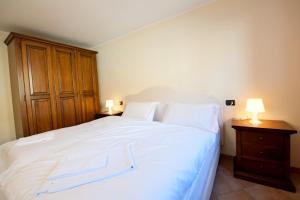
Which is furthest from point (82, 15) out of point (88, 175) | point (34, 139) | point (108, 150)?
point (88, 175)

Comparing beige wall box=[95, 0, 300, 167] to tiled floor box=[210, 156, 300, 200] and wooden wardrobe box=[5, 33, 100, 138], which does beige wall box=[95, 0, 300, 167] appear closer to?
tiled floor box=[210, 156, 300, 200]

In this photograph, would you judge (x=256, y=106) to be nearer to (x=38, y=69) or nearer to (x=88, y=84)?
(x=88, y=84)

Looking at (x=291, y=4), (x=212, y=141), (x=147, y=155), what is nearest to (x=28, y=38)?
(x=147, y=155)

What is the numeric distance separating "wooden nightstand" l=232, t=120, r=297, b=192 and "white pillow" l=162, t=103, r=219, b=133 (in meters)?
0.29

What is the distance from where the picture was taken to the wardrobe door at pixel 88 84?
3.42 meters

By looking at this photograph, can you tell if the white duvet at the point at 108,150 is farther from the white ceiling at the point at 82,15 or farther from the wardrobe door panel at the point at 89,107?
the white ceiling at the point at 82,15

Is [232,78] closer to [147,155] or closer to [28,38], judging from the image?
[147,155]

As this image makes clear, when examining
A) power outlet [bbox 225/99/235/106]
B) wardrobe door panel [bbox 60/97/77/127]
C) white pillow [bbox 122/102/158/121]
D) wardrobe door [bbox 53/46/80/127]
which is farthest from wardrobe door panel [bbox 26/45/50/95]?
power outlet [bbox 225/99/235/106]

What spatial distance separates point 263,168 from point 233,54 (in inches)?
60.0

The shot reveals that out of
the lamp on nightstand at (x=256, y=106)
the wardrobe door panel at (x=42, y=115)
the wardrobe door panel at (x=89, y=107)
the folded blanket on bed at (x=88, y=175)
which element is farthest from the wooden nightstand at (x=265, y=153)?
the wardrobe door panel at (x=42, y=115)

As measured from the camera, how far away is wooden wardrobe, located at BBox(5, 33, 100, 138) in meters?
2.55

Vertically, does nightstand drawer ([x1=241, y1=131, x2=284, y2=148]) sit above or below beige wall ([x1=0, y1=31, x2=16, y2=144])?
below

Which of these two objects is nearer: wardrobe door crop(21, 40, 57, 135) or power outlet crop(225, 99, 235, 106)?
power outlet crop(225, 99, 235, 106)

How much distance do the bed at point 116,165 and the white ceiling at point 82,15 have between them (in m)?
1.79
